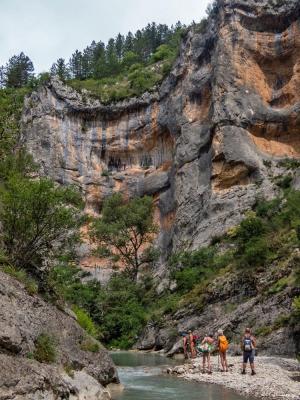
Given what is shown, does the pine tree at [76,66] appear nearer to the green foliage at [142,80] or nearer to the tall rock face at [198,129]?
the green foliage at [142,80]

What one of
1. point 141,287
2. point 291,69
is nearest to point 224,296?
point 141,287

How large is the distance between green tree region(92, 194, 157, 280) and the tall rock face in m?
3.06

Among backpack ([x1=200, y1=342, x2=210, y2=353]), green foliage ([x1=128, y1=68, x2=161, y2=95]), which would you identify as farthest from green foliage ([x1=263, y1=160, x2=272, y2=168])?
backpack ([x1=200, y1=342, x2=210, y2=353])

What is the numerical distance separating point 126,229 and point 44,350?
41.1m

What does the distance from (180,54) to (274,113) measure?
633 inches

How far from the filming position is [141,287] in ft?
157

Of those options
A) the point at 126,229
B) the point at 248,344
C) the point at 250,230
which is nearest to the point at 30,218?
the point at 248,344

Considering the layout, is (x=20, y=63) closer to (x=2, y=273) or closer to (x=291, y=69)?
(x=291, y=69)

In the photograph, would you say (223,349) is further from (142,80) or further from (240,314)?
(142,80)

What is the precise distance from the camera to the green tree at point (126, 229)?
5197cm

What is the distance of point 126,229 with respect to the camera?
175ft

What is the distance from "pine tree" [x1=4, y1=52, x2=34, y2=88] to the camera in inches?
3644

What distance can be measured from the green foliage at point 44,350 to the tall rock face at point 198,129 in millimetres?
33444

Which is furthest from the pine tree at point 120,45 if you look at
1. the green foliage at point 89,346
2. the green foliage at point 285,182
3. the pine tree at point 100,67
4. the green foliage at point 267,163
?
the green foliage at point 89,346
